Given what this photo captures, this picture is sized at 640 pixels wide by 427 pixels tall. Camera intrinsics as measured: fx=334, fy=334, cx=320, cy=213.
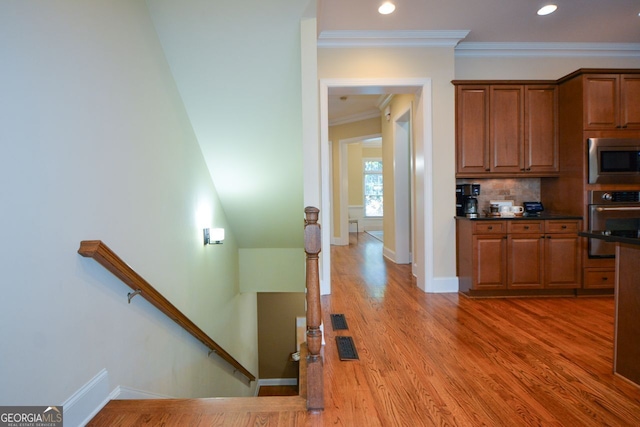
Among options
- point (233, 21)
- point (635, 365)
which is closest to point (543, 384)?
point (635, 365)

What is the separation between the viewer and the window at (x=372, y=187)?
1109 cm

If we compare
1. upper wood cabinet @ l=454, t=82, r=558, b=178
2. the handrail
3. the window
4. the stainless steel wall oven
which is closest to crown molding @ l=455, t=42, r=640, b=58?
upper wood cabinet @ l=454, t=82, r=558, b=178

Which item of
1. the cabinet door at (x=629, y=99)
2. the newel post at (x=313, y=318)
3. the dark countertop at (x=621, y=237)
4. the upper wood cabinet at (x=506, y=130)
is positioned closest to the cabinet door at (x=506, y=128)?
the upper wood cabinet at (x=506, y=130)

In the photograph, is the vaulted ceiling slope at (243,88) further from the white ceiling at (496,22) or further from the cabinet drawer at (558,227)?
the cabinet drawer at (558,227)

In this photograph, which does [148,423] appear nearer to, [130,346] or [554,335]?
[130,346]

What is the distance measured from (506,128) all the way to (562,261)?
1.56 m

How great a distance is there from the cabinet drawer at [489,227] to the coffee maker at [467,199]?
144 millimetres

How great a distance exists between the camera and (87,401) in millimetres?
1617

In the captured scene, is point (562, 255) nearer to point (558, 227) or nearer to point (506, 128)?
point (558, 227)

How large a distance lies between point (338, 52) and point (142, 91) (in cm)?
221

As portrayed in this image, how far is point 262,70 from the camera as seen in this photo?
9.36ft

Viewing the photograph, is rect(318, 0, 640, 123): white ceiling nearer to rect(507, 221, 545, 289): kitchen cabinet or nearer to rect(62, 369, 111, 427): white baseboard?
rect(507, 221, 545, 289): kitchen cabinet

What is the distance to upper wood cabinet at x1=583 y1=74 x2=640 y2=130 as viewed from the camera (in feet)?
11.4

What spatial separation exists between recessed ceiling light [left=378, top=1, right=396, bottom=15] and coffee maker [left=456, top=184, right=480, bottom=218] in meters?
2.06
